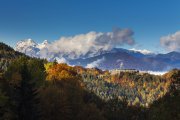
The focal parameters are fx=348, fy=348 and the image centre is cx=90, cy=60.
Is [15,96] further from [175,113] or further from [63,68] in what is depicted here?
[63,68]

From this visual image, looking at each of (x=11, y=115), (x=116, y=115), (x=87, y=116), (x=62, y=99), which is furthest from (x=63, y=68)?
(x=11, y=115)

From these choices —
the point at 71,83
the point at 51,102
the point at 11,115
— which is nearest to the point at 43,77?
the point at 71,83

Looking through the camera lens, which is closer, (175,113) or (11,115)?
(175,113)

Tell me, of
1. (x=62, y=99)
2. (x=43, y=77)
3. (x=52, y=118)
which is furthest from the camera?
(x=43, y=77)

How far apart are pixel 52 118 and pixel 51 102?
18.0 ft

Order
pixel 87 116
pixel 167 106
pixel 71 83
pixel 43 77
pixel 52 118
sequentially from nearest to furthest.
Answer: pixel 167 106 → pixel 52 118 → pixel 87 116 → pixel 43 77 → pixel 71 83

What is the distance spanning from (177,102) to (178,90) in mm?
1808

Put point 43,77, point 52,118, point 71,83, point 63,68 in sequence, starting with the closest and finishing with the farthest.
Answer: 1. point 52,118
2. point 43,77
3. point 71,83
4. point 63,68

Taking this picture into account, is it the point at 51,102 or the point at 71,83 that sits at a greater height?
the point at 71,83

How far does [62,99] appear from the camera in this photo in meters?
107

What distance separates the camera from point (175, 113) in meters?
40.4

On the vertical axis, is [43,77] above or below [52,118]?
above

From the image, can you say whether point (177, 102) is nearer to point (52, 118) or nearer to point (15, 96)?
point (15, 96)

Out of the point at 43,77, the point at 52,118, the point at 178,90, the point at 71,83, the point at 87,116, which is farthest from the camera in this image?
the point at 71,83
